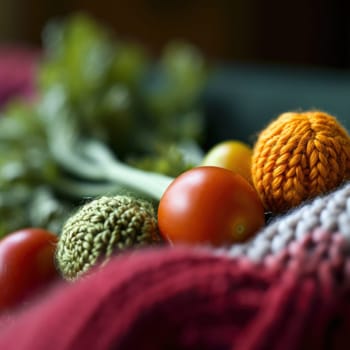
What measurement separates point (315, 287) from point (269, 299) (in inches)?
0.9

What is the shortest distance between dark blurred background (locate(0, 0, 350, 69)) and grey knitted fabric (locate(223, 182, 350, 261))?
1.79 meters

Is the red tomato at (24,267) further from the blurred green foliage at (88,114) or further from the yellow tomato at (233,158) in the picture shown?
the blurred green foliage at (88,114)

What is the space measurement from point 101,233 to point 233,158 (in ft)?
0.46

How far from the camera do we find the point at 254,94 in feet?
3.54

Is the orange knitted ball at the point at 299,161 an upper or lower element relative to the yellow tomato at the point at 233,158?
upper

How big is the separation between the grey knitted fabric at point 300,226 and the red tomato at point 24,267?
0.17 metres

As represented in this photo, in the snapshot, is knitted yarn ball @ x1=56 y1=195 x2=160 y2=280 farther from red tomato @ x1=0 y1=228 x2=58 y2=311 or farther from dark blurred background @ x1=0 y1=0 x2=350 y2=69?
dark blurred background @ x1=0 y1=0 x2=350 y2=69

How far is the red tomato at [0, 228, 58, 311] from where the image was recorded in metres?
0.45

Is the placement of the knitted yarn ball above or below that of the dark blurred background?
above

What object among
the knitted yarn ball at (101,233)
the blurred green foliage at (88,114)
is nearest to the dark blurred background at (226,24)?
the blurred green foliage at (88,114)

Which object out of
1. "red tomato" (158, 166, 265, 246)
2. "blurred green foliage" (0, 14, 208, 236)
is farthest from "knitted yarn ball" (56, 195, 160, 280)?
"blurred green foliage" (0, 14, 208, 236)

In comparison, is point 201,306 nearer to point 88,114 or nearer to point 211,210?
point 211,210

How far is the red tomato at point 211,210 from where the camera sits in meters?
0.39

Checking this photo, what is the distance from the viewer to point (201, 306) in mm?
302
